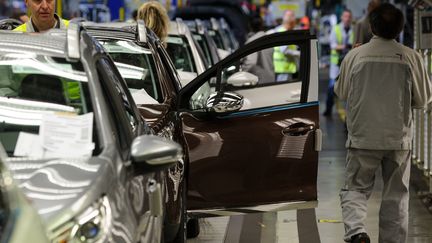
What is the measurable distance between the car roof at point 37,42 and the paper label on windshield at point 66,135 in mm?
438

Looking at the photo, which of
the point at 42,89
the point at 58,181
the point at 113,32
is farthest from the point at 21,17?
the point at 58,181

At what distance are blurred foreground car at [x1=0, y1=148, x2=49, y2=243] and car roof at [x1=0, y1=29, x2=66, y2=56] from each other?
6.70 feet

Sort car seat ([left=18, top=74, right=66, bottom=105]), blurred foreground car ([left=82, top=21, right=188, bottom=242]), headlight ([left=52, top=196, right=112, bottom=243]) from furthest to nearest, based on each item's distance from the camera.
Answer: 1. blurred foreground car ([left=82, top=21, right=188, bottom=242])
2. car seat ([left=18, top=74, right=66, bottom=105])
3. headlight ([left=52, top=196, right=112, bottom=243])

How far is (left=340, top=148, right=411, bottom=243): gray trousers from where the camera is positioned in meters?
8.70

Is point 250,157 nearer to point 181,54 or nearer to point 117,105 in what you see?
point 117,105

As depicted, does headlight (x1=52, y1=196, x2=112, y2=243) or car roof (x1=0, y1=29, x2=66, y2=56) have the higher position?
car roof (x1=0, y1=29, x2=66, y2=56)

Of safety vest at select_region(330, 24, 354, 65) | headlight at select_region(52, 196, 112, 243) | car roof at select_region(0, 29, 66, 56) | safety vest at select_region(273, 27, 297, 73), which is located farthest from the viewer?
safety vest at select_region(330, 24, 354, 65)

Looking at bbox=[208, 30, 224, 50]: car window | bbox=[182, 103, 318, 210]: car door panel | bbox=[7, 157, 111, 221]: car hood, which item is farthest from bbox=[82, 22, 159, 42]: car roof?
bbox=[208, 30, 224, 50]: car window

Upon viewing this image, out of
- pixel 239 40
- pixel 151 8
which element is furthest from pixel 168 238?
pixel 239 40

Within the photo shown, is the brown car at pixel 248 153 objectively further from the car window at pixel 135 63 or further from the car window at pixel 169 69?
the car window at pixel 169 69

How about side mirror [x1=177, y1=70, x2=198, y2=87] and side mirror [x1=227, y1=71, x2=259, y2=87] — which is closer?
side mirror [x1=227, y1=71, x2=259, y2=87]

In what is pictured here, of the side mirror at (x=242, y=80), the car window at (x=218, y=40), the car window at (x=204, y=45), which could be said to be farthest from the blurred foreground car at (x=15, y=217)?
the car window at (x=218, y=40)

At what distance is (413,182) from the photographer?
1357 centimetres

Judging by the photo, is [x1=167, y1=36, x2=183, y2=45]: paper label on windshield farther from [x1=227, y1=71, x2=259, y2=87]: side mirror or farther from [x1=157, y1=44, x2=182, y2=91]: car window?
[x1=157, y1=44, x2=182, y2=91]: car window
